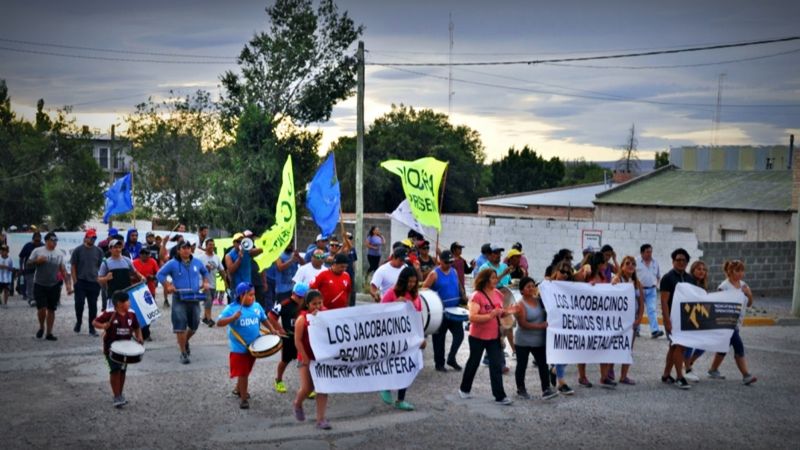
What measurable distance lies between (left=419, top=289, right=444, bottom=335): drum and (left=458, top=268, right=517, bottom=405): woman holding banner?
1488 millimetres

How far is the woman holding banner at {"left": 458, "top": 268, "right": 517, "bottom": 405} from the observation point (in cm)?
1043

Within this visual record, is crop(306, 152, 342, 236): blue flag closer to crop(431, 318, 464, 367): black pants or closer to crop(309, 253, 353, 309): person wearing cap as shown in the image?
crop(431, 318, 464, 367): black pants

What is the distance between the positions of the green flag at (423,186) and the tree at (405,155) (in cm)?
4182

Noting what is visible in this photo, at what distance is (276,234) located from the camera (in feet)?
47.1

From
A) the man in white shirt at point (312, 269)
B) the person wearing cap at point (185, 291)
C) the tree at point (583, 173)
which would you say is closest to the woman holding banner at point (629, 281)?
the man in white shirt at point (312, 269)

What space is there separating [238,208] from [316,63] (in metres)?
8.13

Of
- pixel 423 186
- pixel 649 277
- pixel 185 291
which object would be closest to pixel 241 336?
pixel 185 291

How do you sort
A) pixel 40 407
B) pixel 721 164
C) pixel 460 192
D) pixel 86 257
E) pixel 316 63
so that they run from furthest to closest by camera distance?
pixel 460 192 → pixel 721 164 → pixel 316 63 → pixel 86 257 → pixel 40 407

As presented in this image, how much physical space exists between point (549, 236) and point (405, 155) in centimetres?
3970

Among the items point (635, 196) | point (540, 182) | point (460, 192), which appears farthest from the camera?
point (540, 182)

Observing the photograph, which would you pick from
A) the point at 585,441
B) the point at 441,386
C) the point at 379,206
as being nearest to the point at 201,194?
the point at 379,206

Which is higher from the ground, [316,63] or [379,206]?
[316,63]

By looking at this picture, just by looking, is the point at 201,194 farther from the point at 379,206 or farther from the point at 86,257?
the point at 86,257

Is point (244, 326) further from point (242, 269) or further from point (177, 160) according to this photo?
point (177, 160)
